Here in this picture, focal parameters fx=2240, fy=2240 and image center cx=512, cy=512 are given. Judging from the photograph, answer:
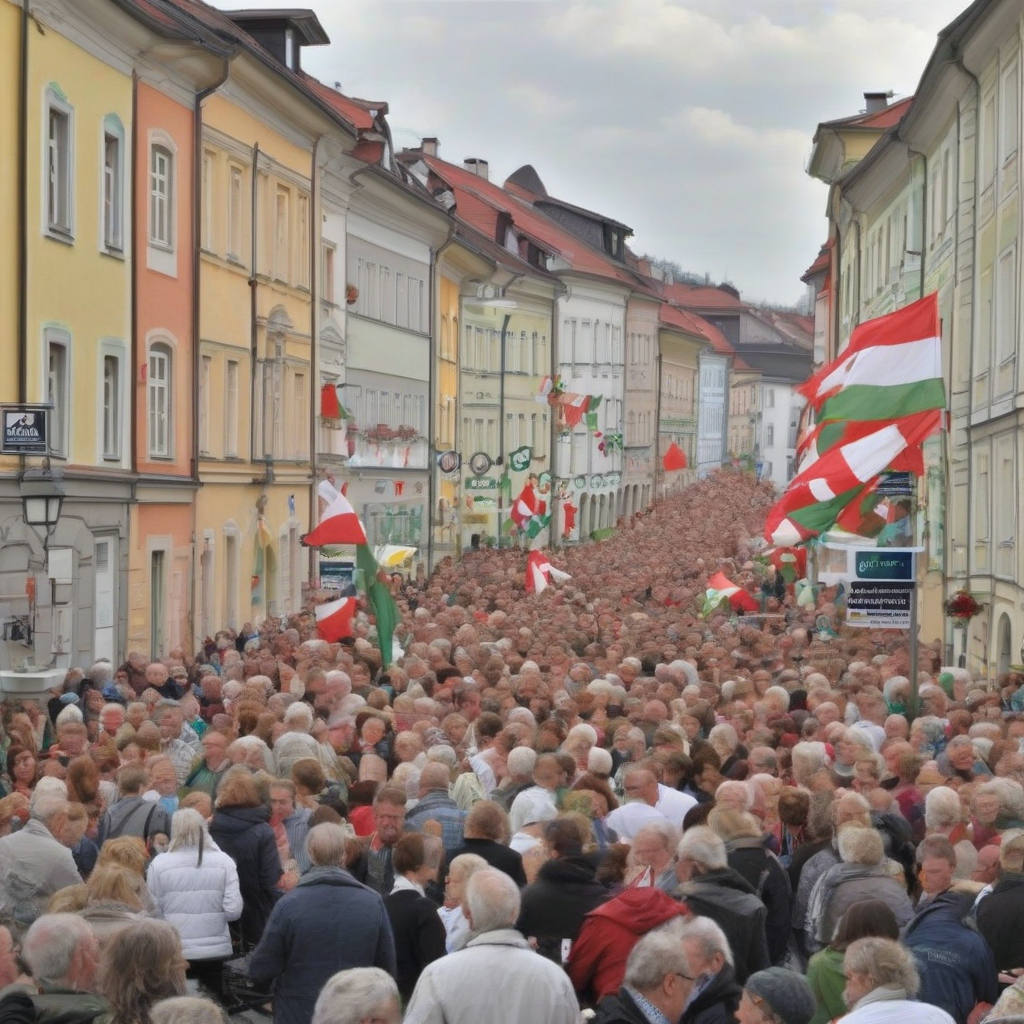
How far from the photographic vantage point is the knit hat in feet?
21.5

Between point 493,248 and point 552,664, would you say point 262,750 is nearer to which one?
point 552,664

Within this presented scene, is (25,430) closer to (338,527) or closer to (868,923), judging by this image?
(338,527)

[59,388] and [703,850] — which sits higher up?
[59,388]

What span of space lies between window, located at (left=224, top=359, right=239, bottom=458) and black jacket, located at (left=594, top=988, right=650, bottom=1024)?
87.7 feet

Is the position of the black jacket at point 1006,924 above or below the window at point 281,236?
below

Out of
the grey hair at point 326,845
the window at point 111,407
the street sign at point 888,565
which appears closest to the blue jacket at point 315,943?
the grey hair at point 326,845

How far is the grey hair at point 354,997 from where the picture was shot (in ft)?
20.8

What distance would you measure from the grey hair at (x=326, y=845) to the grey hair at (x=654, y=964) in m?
1.74

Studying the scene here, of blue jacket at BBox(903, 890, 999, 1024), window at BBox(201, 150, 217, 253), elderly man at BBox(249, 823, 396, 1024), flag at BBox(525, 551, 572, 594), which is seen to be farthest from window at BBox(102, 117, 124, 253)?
blue jacket at BBox(903, 890, 999, 1024)

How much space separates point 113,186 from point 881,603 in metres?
11.7

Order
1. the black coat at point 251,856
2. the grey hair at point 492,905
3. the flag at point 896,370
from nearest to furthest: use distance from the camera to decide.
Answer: the grey hair at point 492,905
the black coat at point 251,856
the flag at point 896,370

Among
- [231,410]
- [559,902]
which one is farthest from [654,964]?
[231,410]

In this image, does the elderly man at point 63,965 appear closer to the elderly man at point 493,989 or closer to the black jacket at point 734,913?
the elderly man at point 493,989

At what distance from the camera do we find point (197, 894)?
9719 mm
